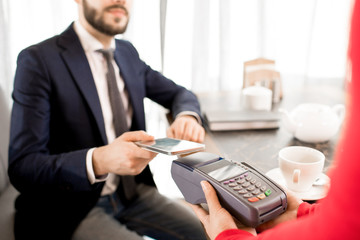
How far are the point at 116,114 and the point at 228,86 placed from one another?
111cm

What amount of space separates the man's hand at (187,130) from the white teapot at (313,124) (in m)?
0.28

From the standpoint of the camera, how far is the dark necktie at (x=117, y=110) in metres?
1.23

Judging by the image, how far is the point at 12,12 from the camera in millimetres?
1785

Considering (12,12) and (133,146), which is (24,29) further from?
(133,146)

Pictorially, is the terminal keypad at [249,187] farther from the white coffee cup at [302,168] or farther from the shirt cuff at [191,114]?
the shirt cuff at [191,114]

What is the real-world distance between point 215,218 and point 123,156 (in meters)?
0.41

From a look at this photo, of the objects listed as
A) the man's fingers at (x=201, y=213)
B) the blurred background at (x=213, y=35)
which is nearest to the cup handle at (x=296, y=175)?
the man's fingers at (x=201, y=213)

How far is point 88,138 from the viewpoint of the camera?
1186 mm

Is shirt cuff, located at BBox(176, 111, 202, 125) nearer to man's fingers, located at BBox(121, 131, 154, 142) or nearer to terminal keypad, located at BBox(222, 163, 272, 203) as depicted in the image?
man's fingers, located at BBox(121, 131, 154, 142)

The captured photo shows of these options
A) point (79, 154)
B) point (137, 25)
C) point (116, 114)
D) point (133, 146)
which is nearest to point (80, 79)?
point (116, 114)

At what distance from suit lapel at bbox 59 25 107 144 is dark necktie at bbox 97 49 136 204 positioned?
0.23ft

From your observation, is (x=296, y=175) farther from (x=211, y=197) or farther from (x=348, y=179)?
(x=348, y=179)

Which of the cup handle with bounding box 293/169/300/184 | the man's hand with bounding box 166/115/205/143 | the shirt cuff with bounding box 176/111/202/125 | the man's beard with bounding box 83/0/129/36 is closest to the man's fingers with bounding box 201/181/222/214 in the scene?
the cup handle with bounding box 293/169/300/184

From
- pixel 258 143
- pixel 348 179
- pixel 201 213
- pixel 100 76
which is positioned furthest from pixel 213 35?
pixel 348 179
